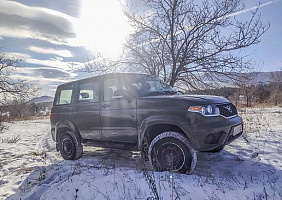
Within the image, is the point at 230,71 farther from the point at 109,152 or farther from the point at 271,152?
the point at 109,152

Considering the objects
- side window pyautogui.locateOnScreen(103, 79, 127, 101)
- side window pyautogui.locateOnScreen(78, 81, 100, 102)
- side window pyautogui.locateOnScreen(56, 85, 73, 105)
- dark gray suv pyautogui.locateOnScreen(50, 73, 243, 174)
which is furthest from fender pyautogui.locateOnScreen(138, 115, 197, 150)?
side window pyautogui.locateOnScreen(56, 85, 73, 105)

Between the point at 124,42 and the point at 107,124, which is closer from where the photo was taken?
the point at 107,124

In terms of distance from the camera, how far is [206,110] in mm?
→ 3273

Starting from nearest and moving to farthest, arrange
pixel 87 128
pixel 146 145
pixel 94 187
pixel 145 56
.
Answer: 1. pixel 94 187
2. pixel 146 145
3. pixel 87 128
4. pixel 145 56

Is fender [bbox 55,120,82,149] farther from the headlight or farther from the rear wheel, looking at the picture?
the headlight

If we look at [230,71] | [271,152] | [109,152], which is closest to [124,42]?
[230,71]

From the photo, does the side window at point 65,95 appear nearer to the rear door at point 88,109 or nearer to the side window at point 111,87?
the rear door at point 88,109

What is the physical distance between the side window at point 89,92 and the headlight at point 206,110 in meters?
2.32

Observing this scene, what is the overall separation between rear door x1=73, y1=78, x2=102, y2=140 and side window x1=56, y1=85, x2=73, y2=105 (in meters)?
0.37

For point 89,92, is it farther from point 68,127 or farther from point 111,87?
point 68,127

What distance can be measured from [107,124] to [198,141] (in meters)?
2.03

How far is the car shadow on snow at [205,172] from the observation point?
3.06m

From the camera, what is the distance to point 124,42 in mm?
9336

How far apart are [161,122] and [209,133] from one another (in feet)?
2.69
